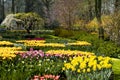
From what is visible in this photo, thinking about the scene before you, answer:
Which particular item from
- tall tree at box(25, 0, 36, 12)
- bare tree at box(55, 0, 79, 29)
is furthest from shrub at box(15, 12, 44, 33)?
tall tree at box(25, 0, 36, 12)

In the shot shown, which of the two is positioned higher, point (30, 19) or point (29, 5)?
point (29, 5)

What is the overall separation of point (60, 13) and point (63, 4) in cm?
143

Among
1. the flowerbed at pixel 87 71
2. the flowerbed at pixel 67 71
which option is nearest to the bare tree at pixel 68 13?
the flowerbed at pixel 67 71

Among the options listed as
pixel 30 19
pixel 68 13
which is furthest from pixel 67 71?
pixel 68 13

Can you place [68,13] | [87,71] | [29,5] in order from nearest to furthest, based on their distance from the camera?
[87,71] < [68,13] < [29,5]

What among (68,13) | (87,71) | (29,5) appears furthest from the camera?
(29,5)

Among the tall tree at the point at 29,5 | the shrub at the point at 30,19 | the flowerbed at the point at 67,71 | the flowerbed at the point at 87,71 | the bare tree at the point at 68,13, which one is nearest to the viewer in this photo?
the flowerbed at the point at 67,71

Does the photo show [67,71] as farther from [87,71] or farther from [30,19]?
[30,19]

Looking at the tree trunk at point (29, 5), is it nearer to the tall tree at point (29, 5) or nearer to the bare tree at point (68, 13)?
the tall tree at point (29, 5)

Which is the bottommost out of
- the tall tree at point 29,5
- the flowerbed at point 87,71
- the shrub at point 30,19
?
→ the flowerbed at point 87,71

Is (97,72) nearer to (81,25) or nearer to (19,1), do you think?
(81,25)

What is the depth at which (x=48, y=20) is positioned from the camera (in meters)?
63.6

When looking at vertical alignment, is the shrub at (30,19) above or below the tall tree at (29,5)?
below

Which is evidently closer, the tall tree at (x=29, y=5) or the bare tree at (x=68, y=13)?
the bare tree at (x=68, y=13)
